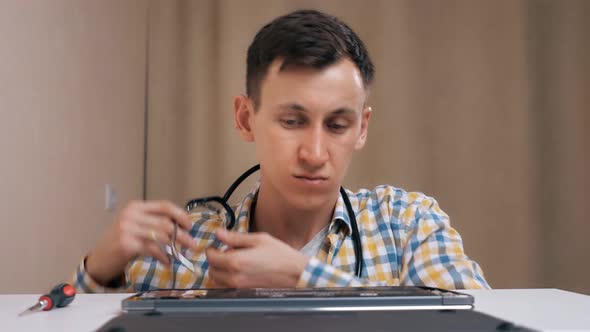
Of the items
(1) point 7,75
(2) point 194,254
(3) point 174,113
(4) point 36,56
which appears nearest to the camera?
(2) point 194,254

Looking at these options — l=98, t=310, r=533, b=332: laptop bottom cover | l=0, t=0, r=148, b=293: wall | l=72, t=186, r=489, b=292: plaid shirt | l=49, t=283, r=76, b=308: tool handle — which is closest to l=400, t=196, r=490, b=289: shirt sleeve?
l=72, t=186, r=489, b=292: plaid shirt

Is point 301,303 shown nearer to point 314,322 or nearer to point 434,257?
point 314,322

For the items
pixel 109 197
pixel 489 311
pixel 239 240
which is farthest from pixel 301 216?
pixel 109 197

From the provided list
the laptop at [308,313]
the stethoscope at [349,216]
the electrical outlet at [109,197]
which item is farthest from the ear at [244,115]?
the electrical outlet at [109,197]

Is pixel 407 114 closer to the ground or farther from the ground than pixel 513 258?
farther from the ground

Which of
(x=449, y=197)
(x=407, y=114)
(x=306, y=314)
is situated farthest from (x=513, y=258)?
(x=306, y=314)

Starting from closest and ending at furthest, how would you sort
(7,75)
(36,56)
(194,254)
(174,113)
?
(194,254)
(7,75)
(36,56)
(174,113)

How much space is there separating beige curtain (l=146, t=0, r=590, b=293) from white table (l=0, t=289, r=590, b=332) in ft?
5.99

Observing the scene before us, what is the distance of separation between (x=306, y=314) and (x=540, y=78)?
98.9 inches

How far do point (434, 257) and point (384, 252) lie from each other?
119 millimetres

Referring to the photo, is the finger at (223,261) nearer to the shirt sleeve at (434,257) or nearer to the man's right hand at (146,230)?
the man's right hand at (146,230)

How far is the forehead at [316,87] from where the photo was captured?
1040mm

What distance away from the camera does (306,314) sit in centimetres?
55

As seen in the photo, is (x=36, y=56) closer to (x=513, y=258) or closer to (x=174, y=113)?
(x=174, y=113)
